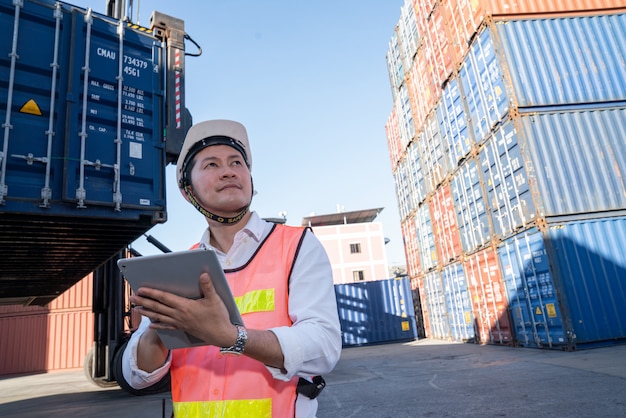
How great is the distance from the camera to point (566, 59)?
976 cm

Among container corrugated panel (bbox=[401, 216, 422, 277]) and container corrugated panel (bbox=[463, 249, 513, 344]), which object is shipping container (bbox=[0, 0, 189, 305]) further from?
container corrugated panel (bbox=[401, 216, 422, 277])

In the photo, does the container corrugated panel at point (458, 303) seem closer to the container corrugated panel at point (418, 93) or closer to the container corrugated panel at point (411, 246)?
the container corrugated panel at point (411, 246)

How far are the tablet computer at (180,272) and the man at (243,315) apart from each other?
0.03 meters

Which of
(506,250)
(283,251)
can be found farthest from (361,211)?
(283,251)

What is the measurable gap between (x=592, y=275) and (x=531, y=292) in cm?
132

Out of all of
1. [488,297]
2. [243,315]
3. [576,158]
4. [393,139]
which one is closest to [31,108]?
[243,315]

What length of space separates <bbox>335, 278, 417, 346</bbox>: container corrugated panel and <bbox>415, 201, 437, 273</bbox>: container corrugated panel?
2.53 metres

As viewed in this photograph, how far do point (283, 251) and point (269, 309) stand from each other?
0.22 metres

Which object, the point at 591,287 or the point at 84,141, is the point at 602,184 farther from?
the point at 84,141

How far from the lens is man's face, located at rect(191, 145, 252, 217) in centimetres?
152

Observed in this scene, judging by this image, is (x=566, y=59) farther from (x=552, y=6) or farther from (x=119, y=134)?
(x=119, y=134)

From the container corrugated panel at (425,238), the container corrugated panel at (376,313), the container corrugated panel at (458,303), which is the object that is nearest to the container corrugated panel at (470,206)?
the container corrugated panel at (458,303)

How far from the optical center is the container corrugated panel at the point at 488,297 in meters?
10.7

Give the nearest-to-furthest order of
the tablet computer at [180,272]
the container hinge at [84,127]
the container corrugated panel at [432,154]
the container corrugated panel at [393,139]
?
the tablet computer at [180,272] < the container hinge at [84,127] < the container corrugated panel at [432,154] < the container corrugated panel at [393,139]
